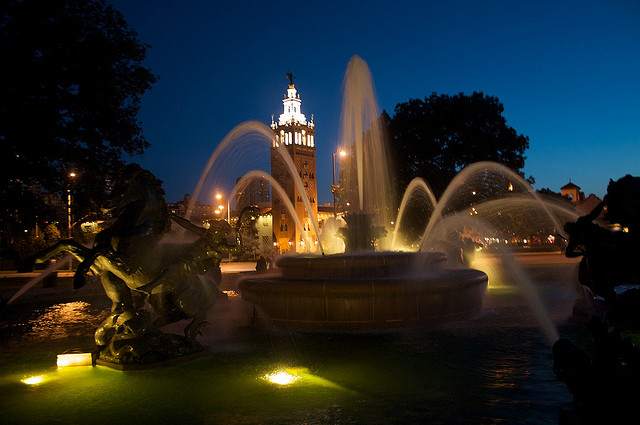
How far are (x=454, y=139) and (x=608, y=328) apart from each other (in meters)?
36.7

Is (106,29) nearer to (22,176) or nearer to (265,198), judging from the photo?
(22,176)

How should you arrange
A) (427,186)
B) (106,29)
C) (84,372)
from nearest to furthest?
(84,372)
(106,29)
(427,186)

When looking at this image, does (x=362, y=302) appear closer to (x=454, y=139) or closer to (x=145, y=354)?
(x=145, y=354)

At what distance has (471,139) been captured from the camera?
38.7m

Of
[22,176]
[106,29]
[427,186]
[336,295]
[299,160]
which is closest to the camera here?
[336,295]

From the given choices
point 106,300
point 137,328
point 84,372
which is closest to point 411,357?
point 137,328

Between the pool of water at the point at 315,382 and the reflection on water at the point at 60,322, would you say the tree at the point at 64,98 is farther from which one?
the pool of water at the point at 315,382

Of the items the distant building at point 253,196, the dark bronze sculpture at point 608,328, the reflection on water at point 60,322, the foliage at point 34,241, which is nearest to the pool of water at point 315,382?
the reflection on water at point 60,322

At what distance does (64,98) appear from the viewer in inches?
623

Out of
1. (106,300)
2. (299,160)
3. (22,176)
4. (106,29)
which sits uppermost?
(299,160)

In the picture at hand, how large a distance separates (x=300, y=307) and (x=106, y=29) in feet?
43.0

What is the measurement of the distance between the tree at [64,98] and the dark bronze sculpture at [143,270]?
33.4 feet

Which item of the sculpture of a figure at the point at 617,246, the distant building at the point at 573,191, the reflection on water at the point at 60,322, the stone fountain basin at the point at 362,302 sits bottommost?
the reflection on water at the point at 60,322

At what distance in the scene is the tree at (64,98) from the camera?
1458 centimetres
